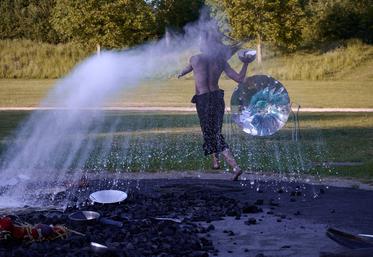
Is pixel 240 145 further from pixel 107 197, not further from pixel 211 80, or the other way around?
pixel 107 197

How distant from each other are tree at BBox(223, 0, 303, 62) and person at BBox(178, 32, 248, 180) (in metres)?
15.7

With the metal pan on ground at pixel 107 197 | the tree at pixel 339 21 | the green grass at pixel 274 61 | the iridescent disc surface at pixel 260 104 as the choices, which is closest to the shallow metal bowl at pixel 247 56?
the iridescent disc surface at pixel 260 104

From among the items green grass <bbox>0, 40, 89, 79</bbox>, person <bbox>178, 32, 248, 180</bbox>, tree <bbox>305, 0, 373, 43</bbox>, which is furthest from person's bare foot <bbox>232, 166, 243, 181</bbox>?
tree <bbox>305, 0, 373, 43</bbox>

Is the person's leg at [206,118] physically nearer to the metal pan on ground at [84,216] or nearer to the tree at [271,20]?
the metal pan on ground at [84,216]

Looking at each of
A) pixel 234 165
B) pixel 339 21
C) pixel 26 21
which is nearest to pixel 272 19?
pixel 339 21

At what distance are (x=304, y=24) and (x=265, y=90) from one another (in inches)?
1323

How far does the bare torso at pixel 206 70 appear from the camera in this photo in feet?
36.6

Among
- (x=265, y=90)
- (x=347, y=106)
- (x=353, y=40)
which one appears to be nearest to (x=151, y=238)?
(x=265, y=90)

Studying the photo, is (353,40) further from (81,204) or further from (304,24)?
(81,204)

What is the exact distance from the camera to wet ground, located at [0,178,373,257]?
6539 millimetres

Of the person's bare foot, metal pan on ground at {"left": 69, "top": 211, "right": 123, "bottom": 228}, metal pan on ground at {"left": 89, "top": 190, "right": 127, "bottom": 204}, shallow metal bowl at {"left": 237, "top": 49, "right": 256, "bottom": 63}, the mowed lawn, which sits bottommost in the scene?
the mowed lawn

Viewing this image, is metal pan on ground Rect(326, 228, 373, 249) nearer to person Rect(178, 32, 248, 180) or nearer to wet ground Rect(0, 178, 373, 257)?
wet ground Rect(0, 178, 373, 257)

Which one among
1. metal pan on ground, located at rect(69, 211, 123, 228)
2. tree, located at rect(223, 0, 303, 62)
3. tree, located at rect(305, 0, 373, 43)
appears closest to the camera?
metal pan on ground, located at rect(69, 211, 123, 228)

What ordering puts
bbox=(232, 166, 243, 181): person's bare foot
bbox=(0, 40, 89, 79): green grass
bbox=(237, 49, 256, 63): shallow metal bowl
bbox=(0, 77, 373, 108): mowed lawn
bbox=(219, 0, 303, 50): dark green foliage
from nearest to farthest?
bbox=(232, 166, 243, 181): person's bare foot
bbox=(237, 49, 256, 63): shallow metal bowl
bbox=(0, 77, 373, 108): mowed lawn
bbox=(219, 0, 303, 50): dark green foliage
bbox=(0, 40, 89, 79): green grass
